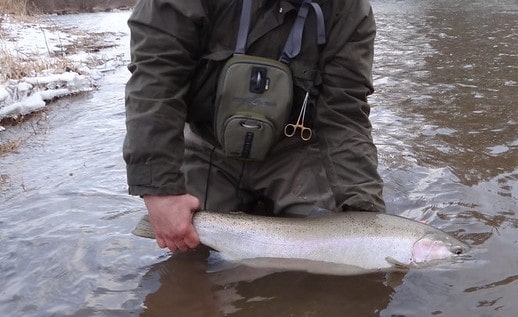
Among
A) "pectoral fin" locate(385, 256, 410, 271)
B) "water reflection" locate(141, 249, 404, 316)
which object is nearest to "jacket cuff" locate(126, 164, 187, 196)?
"water reflection" locate(141, 249, 404, 316)

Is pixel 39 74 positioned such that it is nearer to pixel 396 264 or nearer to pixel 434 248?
pixel 396 264

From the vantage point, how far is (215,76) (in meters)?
2.97

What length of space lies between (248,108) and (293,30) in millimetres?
478

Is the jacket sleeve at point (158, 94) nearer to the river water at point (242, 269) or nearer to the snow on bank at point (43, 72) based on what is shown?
the river water at point (242, 269)

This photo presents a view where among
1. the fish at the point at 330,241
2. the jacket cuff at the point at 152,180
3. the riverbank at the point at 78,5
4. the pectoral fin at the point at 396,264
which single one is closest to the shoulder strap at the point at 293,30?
the jacket cuff at the point at 152,180

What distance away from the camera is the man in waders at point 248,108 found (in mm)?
2662

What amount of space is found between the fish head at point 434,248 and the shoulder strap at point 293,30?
3.80 ft

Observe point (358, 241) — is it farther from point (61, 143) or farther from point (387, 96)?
point (387, 96)

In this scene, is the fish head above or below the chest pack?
below

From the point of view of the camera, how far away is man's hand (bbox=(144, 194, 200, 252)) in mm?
2627

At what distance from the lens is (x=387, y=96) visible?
283 inches

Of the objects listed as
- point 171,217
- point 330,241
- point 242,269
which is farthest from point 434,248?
point 171,217

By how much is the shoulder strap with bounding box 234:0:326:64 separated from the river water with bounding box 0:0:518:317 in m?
1.17

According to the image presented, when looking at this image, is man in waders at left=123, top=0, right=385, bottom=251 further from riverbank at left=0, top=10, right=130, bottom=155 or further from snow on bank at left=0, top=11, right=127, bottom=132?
snow on bank at left=0, top=11, right=127, bottom=132
